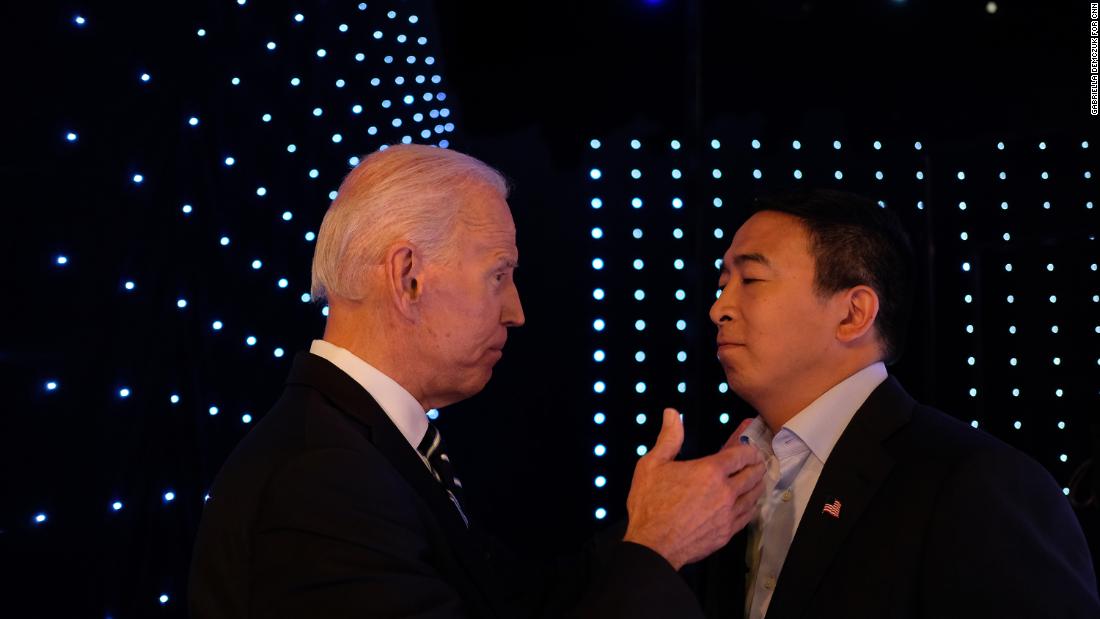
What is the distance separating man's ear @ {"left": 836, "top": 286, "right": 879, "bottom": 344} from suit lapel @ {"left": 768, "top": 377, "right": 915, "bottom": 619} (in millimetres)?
187

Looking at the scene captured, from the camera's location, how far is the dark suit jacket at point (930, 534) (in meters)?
1.47

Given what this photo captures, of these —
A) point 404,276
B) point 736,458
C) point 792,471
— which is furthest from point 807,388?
point 404,276

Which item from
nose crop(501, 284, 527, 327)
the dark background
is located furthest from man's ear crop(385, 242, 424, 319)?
the dark background

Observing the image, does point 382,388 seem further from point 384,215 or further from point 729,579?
point 729,579

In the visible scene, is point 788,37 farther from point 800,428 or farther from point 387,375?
point 387,375

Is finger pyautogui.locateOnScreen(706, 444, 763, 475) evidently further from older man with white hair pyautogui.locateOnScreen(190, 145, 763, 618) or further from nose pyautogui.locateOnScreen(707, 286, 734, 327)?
nose pyautogui.locateOnScreen(707, 286, 734, 327)

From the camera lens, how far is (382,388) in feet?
5.51

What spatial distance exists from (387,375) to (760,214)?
93cm

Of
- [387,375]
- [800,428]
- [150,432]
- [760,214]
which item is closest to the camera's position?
[387,375]

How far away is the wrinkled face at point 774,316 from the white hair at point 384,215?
667 mm

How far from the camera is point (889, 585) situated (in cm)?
159

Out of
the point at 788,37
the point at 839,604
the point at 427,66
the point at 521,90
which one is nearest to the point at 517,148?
the point at 521,90

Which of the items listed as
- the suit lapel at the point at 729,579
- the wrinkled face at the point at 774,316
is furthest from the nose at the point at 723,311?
the suit lapel at the point at 729,579

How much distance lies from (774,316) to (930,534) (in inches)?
22.4
